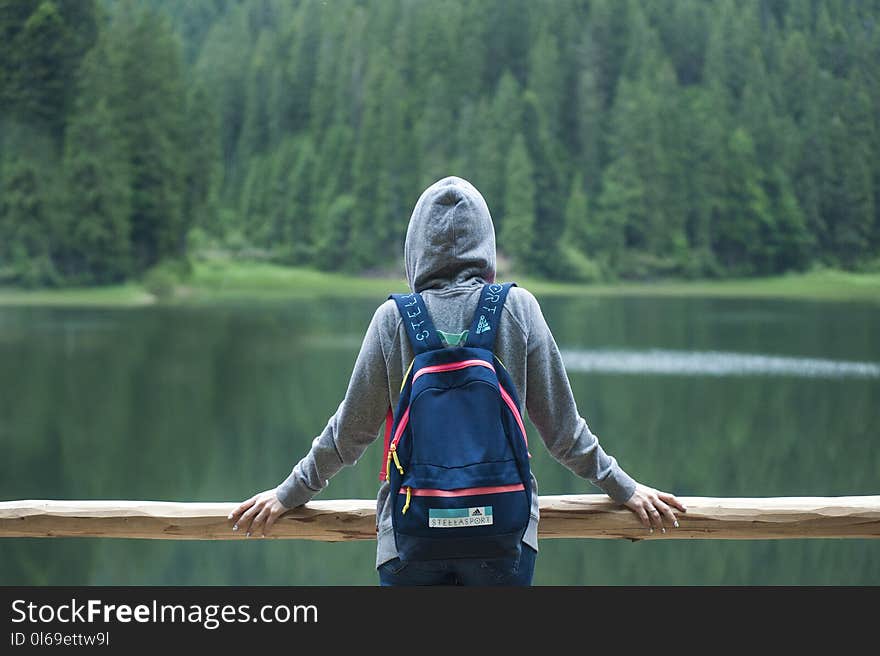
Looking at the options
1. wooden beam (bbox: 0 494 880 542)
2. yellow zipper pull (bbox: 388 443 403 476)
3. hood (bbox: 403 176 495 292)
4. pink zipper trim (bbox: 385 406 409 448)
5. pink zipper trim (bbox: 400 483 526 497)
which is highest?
hood (bbox: 403 176 495 292)

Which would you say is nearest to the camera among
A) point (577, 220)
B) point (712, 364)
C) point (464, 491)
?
point (464, 491)

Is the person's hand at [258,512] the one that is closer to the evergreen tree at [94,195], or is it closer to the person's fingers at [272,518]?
the person's fingers at [272,518]

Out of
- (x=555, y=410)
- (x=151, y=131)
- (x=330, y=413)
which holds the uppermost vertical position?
(x=151, y=131)

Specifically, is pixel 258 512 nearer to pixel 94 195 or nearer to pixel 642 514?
pixel 642 514

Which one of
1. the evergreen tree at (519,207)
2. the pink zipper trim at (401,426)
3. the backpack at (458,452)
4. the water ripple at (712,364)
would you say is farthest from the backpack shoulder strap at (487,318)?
the evergreen tree at (519,207)

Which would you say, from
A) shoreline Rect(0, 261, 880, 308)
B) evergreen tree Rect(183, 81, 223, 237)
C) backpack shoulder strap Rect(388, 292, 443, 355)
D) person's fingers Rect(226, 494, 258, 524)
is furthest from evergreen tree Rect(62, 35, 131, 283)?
backpack shoulder strap Rect(388, 292, 443, 355)

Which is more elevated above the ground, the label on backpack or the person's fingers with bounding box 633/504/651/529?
the label on backpack

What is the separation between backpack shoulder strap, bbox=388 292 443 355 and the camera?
150cm

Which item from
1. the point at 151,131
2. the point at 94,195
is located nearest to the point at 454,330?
the point at 94,195

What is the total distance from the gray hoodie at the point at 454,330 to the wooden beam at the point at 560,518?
27 centimetres

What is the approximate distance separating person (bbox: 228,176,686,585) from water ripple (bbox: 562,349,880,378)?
15.8 meters

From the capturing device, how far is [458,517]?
147cm

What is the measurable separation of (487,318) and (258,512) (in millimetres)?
631

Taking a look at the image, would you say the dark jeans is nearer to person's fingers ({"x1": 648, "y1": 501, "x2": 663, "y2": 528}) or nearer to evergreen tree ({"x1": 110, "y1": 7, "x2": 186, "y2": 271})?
person's fingers ({"x1": 648, "y1": 501, "x2": 663, "y2": 528})
